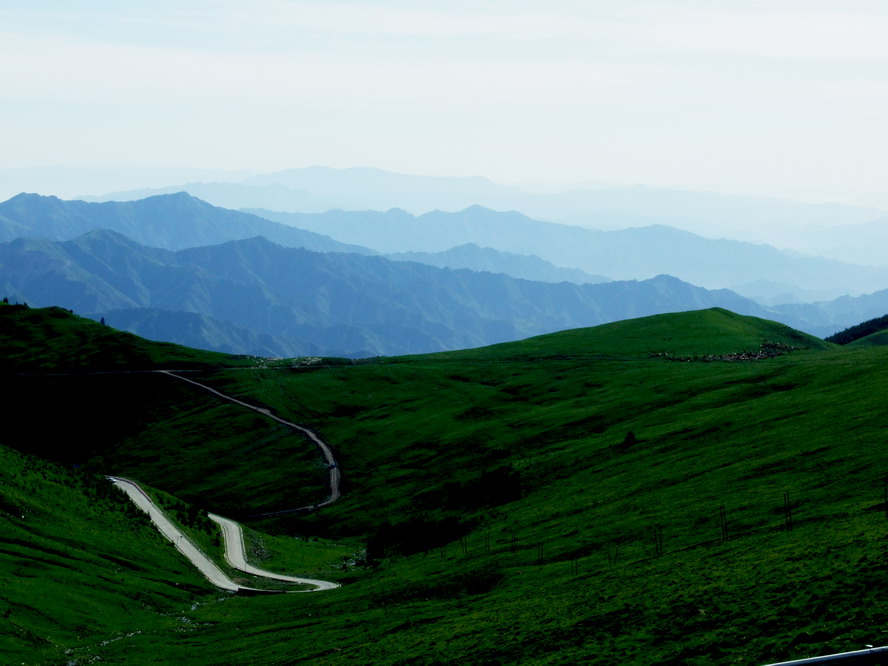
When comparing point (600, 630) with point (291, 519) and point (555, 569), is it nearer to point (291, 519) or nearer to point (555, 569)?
point (555, 569)

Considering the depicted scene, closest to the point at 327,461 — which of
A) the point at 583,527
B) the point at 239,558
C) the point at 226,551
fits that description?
the point at 226,551

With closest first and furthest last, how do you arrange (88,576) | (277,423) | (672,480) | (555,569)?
(555,569) < (88,576) < (672,480) < (277,423)

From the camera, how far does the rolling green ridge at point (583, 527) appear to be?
156ft

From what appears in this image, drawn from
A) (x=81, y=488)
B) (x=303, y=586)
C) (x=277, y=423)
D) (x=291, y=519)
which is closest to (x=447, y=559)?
(x=303, y=586)

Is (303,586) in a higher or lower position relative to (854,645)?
lower

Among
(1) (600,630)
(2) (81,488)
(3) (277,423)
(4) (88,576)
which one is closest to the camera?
(1) (600,630)

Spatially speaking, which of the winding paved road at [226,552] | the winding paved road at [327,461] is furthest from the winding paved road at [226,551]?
the winding paved road at [327,461]

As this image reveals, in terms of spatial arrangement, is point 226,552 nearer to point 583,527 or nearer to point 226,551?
point 226,551

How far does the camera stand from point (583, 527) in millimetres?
85438

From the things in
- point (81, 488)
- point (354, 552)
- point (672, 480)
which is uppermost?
point (81, 488)

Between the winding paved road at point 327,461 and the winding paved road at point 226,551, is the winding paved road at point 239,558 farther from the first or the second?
the winding paved road at point 327,461

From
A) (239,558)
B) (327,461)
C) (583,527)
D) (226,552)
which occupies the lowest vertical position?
(239,558)

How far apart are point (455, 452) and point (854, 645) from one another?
12083 centimetres

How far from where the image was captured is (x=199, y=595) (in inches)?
3430
